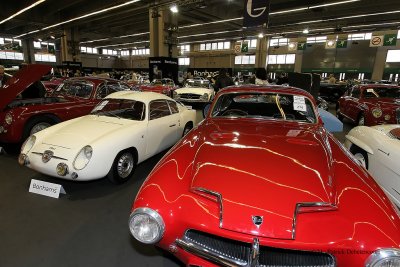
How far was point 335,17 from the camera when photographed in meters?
17.7

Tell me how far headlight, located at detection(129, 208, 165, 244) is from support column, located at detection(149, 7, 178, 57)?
16.3 m

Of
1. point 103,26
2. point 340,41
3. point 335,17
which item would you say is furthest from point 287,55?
point 103,26

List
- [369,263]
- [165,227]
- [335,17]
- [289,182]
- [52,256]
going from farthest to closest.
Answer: [335,17] < [52,256] < [289,182] < [165,227] < [369,263]

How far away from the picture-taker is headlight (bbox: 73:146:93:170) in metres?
2.99

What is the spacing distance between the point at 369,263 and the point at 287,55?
33420mm

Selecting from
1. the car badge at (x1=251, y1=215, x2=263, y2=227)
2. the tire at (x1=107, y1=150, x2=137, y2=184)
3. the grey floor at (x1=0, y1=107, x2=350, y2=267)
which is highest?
the car badge at (x1=251, y1=215, x2=263, y2=227)

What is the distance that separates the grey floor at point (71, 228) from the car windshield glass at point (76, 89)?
253cm

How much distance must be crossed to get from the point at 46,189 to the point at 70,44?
25989mm

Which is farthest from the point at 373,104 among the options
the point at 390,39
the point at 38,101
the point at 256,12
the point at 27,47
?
the point at 27,47

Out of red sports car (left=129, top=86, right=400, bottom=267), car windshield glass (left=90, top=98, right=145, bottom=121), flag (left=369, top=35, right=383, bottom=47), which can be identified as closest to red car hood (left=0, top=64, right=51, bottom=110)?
car windshield glass (left=90, top=98, right=145, bottom=121)

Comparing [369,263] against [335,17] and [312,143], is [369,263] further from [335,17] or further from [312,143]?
[335,17]

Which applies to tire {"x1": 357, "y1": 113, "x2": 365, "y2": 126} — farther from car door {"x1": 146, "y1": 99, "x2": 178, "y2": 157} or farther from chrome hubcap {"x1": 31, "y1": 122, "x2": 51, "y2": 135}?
chrome hubcap {"x1": 31, "y1": 122, "x2": 51, "y2": 135}

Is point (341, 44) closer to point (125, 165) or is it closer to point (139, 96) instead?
point (139, 96)

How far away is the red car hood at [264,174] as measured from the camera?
4.78ft
